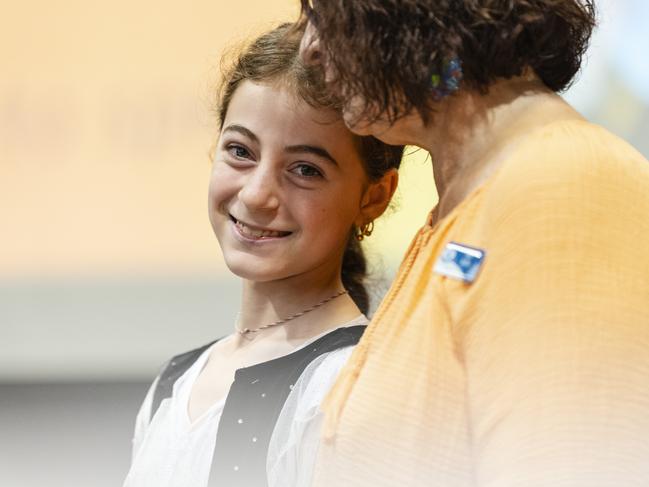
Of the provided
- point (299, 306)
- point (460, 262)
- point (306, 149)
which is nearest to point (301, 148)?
point (306, 149)

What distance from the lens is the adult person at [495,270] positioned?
82cm

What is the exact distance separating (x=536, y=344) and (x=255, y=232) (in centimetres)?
61

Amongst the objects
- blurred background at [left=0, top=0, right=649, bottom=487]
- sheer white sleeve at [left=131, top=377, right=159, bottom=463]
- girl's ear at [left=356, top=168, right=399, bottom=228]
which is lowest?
sheer white sleeve at [left=131, top=377, right=159, bottom=463]

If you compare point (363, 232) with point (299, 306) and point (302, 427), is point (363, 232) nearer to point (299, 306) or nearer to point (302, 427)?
point (299, 306)

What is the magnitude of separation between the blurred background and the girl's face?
35.0 inches

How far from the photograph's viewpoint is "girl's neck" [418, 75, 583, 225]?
3.11ft

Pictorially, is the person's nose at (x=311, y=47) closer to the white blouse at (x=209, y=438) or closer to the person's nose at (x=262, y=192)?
the person's nose at (x=262, y=192)

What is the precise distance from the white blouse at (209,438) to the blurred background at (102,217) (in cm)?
90

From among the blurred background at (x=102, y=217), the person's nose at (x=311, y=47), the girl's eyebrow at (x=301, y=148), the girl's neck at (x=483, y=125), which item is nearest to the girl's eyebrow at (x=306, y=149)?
the girl's eyebrow at (x=301, y=148)

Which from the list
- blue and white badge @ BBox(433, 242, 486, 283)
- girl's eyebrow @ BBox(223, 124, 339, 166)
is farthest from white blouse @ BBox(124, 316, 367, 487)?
blue and white badge @ BBox(433, 242, 486, 283)

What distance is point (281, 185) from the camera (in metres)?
1.34

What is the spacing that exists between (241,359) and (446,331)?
1.97ft

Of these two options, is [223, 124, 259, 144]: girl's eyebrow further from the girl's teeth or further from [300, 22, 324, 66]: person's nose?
[300, 22, 324, 66]: person's nose

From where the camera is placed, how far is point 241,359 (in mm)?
1462
